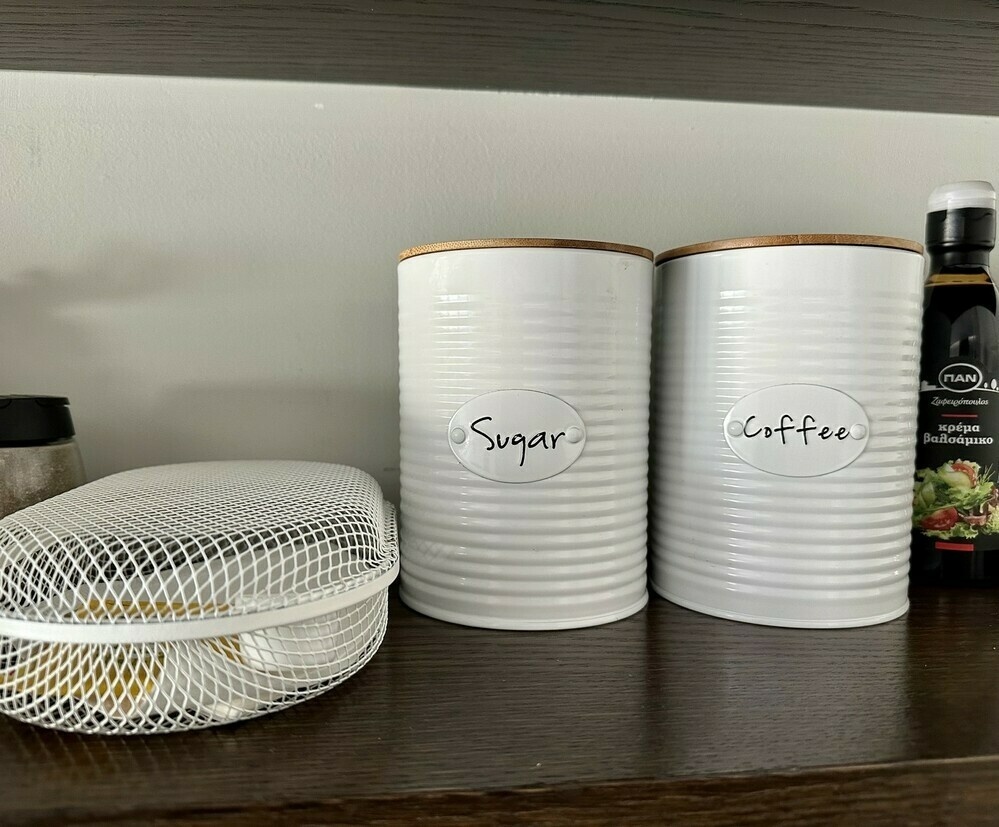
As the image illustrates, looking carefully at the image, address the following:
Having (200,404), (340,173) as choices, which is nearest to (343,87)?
(340,173)

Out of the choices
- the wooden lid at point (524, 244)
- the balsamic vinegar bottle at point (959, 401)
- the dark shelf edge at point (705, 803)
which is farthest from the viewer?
the balsamic vinegar bottle at point (959, 401)

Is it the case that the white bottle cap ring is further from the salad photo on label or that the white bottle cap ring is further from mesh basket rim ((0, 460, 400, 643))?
mesh basket rim ((0, 460, 400, 643))

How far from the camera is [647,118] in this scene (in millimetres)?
677

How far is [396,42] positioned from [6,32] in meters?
0.28

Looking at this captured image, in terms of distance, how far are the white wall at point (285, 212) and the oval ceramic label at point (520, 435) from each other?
0.65ft

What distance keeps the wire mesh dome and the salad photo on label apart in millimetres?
436

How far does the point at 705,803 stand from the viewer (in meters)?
0.33

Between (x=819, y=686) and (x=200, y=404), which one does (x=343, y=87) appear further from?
(x=819, y=686)

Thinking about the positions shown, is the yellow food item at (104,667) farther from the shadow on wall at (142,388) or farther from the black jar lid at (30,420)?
the shadow on wall at (142,388)

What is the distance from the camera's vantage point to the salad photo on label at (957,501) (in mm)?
587

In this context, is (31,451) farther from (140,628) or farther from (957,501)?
(957,501)

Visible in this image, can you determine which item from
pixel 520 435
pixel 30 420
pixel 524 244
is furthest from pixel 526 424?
pixel 30 420

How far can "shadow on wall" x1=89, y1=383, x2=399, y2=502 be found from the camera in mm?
649

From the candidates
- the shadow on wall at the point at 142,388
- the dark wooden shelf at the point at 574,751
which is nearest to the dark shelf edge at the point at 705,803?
the dark wooden shelf at the point at 574,751
